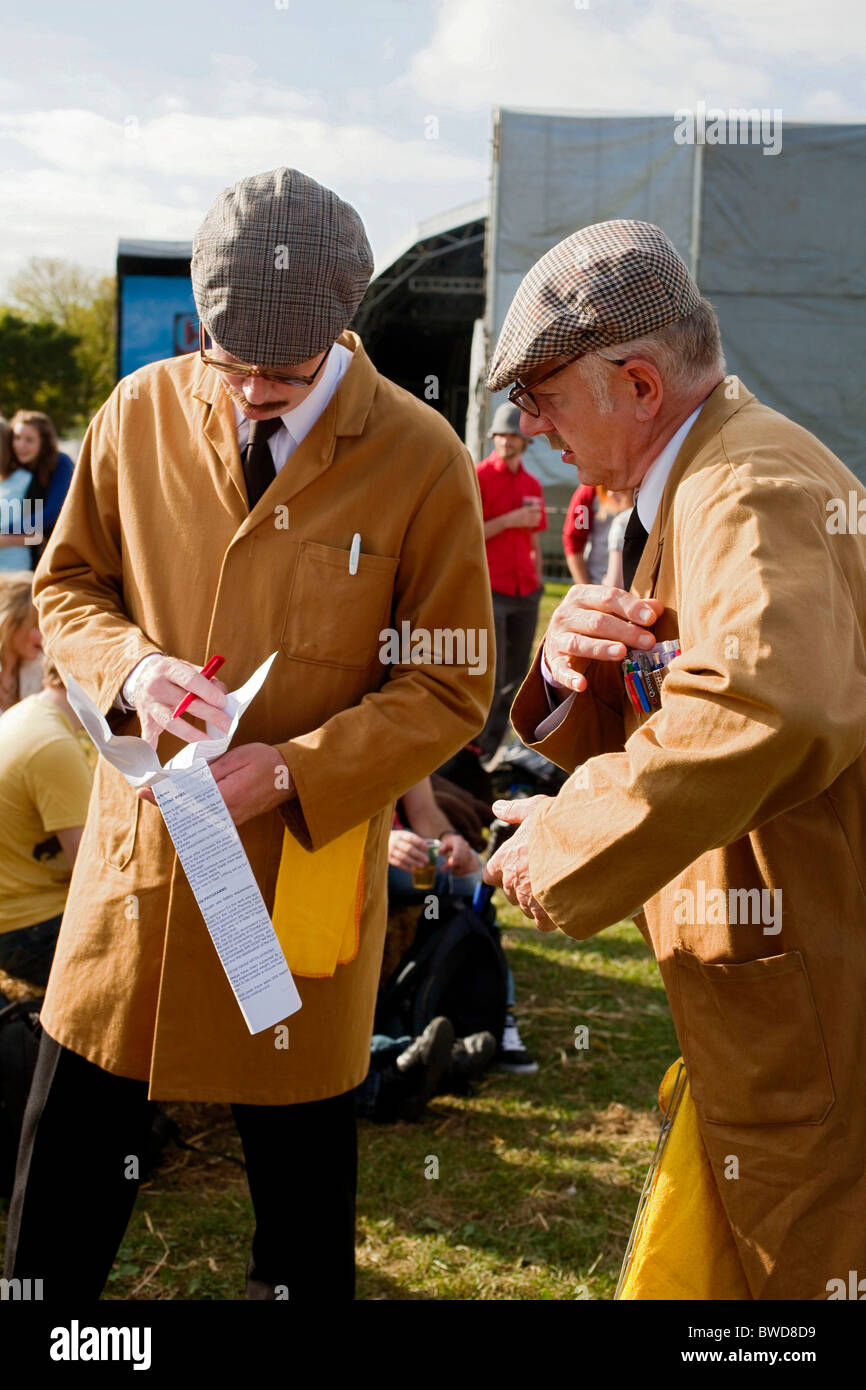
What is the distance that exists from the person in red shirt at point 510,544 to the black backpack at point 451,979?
388cm

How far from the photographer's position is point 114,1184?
2.31 meters

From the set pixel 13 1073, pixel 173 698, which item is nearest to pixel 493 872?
pixel 173 698

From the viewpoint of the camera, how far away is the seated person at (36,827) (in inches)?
148

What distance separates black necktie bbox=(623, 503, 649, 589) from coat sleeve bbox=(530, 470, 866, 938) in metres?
0.28

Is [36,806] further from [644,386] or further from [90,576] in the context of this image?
[644,386]

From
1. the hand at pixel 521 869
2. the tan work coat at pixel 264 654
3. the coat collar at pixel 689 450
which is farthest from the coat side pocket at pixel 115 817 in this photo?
the coat collar at pixel 689 450

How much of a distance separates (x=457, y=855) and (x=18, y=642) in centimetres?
171

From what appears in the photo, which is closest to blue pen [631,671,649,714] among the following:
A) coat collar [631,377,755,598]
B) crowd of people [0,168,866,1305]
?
crowd of people [0,168,866,1305]

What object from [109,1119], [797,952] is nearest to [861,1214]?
[797,952]

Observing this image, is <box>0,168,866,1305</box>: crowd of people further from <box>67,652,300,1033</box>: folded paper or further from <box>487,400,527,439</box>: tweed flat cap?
<box>487,400,527,439</box>: tweed flat cap
